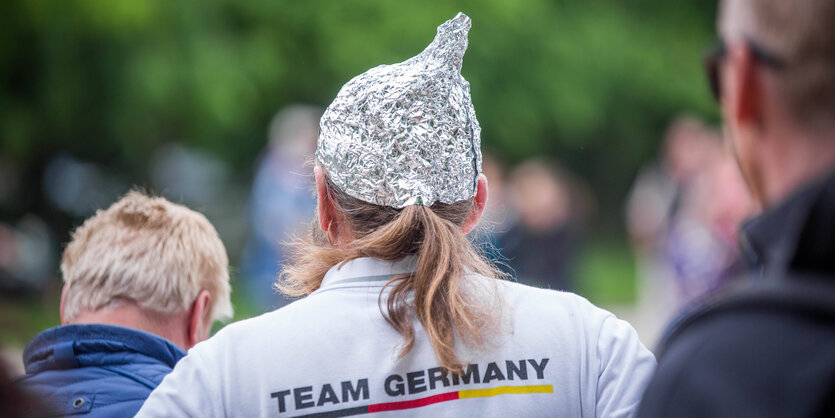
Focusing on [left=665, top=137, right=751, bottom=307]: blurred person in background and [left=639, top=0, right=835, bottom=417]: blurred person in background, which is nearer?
[left=639, top=0, right=835, bottom=417]: blurred person in background

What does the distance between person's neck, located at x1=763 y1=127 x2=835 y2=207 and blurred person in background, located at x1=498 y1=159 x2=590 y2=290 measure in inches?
338

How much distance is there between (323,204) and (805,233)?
1.31m

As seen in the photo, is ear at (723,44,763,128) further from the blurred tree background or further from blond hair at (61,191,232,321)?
the blurred tree background

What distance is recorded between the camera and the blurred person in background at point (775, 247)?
1159 millimetres

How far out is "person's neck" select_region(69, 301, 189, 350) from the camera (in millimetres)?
2752

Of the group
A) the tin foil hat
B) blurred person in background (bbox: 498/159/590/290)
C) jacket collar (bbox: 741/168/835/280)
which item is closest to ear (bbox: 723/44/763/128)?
jacket collar (bbox: 741/168/835/280)

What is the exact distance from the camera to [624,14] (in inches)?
698

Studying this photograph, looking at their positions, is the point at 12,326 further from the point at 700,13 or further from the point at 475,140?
the point at 700,13

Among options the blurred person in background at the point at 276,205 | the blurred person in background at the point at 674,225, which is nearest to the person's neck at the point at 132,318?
the blurred person in background at the point at 276,205

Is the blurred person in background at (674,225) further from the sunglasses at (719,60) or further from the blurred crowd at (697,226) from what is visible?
the sunglasses at (719,60)

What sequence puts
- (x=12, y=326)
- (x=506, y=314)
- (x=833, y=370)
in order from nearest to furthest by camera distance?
(x=833, y=370) < (x=506, y=314) < (x=12, y=326)

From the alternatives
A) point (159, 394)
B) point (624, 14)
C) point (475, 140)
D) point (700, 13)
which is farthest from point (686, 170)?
point (700, 13)

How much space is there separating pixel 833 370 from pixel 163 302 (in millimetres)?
2074

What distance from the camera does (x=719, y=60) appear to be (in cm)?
146
